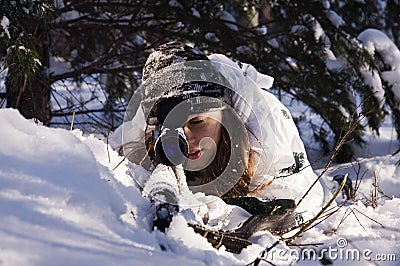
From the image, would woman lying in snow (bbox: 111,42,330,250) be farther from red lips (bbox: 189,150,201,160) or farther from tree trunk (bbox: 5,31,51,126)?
tree trunk (bbox: 5,31,51,126)

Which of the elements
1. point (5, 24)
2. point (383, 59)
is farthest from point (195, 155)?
point (383, 59)

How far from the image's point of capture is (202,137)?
2.12 metres

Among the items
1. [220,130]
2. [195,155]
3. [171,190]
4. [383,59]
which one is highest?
[383,59]

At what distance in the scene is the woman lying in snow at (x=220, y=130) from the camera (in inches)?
79.0

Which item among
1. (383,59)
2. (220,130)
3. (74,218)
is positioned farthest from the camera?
(383,59)

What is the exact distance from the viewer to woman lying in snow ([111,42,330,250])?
2.01 meters

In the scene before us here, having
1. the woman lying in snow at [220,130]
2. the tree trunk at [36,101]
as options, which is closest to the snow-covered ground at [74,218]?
the woman lying in snow at [220,130]

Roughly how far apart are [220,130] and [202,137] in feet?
0.43

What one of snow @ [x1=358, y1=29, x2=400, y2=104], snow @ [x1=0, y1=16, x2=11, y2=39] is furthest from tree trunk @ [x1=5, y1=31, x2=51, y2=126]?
snow @ [x1=358, y1=29, x2=400, y2=104]

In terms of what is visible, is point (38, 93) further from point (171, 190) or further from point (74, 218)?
point (74, 218)

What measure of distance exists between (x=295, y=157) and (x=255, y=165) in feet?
0.71

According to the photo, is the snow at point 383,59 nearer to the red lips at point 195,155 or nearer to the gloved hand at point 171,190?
the red lips at point 195,155

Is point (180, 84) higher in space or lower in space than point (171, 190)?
higher

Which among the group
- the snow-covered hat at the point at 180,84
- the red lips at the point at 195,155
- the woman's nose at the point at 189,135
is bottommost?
the red lips at the point at 195,155
